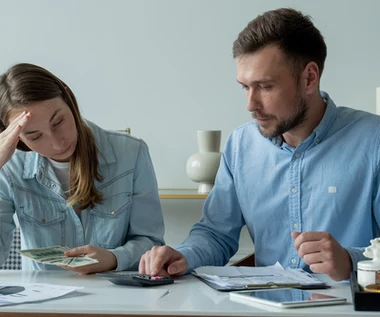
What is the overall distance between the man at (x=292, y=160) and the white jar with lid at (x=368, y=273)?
0.44 m

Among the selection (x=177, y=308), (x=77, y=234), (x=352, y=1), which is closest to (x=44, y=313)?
(x=177, y=308)

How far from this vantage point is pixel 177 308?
1.27m

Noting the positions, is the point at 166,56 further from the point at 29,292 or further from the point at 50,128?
the point at 29,292

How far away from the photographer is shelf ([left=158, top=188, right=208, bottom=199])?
298 centimetres

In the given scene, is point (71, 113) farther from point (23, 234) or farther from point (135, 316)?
point (135, 316)

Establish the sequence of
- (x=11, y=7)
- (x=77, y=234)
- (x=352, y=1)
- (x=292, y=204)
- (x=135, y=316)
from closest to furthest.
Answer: (x=135, y=316)
(x=292, y=204)
(x=77, y=234)
(x=352, y=1)
(x=11, y=7)

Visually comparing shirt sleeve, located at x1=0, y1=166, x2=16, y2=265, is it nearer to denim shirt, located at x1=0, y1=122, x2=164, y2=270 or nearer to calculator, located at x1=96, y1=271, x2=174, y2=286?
denim shirt, located at x1=0, y1=122, x2=164, y2=270

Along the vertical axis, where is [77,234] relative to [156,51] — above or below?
below

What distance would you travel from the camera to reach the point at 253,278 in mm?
1538

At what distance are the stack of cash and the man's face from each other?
554 millimetres

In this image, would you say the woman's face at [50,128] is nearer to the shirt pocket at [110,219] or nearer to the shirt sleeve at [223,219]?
the shirt pocket at [110,219]

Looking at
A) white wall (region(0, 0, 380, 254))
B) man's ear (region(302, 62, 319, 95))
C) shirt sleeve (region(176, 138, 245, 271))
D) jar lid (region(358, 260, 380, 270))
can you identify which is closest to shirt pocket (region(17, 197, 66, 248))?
shirt sleeve (region(176, 138, 245, 271))

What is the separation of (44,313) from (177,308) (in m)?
0.24

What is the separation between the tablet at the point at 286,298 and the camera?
1271 mm
